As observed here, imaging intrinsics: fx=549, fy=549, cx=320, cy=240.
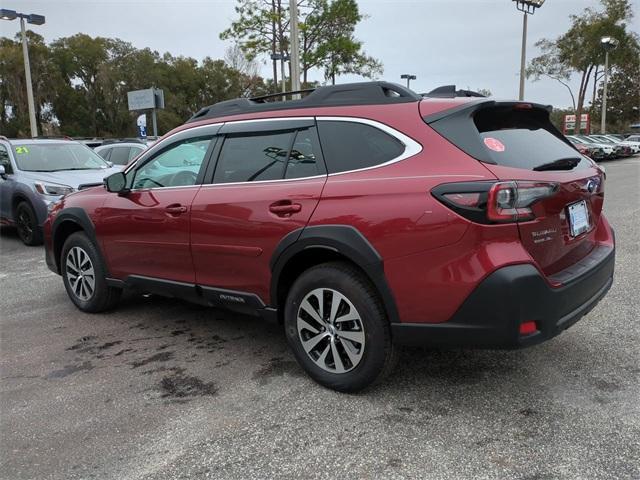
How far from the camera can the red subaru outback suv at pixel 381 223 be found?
107 inches

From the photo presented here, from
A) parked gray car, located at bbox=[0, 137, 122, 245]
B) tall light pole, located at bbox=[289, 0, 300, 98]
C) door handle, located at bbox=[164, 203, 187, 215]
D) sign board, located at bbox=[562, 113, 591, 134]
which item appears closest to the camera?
Result: door handle, located at bbox=[164, 203, 187, 215]

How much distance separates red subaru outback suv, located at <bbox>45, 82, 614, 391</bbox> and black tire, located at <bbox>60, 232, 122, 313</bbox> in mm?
977

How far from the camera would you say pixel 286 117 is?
141 inches

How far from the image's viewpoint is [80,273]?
5.09 metres

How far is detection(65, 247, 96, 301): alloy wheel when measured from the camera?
5.01m

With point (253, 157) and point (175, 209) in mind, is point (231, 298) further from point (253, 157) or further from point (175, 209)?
point (253, 157)

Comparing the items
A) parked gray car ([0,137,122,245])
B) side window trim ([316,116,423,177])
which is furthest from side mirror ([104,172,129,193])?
parked gray car ([0,137,122,245])

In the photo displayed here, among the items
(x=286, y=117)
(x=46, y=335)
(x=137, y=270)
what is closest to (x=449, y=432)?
(x=286, y=117)

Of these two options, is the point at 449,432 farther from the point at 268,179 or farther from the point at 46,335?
the point at 46,335

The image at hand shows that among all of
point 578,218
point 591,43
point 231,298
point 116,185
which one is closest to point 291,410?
point 231,298

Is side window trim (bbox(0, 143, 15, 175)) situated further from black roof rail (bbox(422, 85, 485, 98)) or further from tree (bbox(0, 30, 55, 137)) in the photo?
tree (bbox(0, 30, 55, 137))

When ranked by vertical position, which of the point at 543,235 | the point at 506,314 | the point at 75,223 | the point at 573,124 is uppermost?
the point at 573,124

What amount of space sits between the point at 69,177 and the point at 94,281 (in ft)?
14.8

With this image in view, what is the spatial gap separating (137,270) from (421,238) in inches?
104
